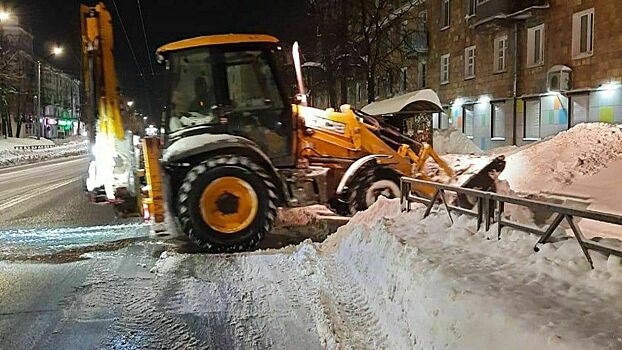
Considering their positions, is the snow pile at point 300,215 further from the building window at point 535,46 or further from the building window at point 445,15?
the building window at point 445,15

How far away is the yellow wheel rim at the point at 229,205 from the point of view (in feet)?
31.3

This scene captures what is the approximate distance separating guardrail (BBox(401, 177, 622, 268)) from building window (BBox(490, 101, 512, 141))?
69.7 feet

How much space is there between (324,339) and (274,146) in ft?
16.3

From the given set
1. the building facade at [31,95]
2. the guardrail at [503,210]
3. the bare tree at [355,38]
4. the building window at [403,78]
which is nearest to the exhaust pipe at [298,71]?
the guardrail at [503,210]

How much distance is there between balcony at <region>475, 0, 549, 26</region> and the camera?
86.2ft

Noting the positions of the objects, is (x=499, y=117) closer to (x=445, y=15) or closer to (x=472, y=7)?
(x=472, y=7)

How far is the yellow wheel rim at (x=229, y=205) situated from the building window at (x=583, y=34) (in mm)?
18134

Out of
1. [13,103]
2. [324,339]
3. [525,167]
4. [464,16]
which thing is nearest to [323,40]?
[464,16]

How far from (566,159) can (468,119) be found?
18.8 m

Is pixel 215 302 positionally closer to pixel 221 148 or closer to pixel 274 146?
pixel 221 148

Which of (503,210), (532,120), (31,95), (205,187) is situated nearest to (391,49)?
(532,120)

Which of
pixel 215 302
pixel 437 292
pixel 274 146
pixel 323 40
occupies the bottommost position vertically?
pixel 215 302

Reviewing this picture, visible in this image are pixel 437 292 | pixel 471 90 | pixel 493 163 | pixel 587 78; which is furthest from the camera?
pixel 471 90

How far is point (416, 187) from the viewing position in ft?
32.5
